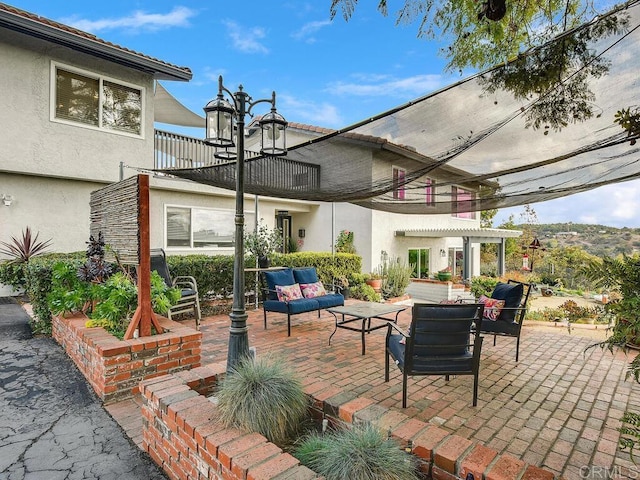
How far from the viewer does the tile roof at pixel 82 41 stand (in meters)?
6.73

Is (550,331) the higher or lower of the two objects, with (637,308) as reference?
lower

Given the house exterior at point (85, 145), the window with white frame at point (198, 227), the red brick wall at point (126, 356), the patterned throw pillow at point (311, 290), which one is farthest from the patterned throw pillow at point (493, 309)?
the window with white frame at point (198, 227)

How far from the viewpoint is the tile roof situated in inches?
265

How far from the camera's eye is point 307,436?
95.2 inches

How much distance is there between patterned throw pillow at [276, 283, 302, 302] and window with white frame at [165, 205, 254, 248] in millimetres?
5703

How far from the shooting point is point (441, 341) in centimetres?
303

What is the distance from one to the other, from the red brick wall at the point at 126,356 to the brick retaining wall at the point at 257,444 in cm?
75

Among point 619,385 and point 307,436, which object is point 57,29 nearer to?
point 307,436

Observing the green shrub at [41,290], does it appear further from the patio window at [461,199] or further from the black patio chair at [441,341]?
the patio window at [461,199]

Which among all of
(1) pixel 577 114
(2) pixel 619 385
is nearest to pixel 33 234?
(1) pixel 577 114

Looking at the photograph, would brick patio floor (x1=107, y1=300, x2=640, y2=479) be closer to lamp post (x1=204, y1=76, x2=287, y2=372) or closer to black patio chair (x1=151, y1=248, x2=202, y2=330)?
black patio chair (x1=151, y1=248, x2=202, y2=330)

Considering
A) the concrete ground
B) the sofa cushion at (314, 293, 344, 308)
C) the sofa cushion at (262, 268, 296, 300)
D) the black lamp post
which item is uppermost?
the black lamp post

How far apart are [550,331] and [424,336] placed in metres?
4.35

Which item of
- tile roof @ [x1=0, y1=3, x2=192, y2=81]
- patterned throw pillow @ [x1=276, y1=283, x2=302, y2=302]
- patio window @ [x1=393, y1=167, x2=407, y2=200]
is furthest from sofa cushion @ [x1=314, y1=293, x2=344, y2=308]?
tile roof @ [x1=0, y1=3, x2=192, y2=81]
